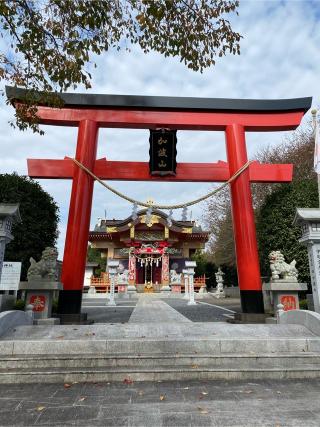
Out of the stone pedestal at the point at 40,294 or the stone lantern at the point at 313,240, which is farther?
the stone pedestal at the point at 40,294

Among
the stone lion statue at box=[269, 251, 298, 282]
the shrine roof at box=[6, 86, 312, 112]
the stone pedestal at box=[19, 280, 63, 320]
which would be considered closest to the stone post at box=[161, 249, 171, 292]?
the stone lion statue at box=[269, 251, 298, 282]

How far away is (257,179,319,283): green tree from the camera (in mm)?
9820

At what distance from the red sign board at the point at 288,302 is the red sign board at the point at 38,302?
5700 millimetres

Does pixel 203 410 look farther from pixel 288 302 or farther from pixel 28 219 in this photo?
pixel 28 219

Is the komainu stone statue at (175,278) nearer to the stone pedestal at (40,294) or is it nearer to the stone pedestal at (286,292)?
the stone pedestal at (286,292)

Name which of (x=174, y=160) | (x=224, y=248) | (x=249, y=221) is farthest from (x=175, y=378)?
(x=224, y=248)

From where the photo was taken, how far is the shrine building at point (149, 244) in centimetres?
2736

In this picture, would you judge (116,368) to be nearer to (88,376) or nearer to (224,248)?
(88,376)

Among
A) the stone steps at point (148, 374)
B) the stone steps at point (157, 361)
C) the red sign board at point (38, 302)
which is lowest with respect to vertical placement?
the stone steps at point (148, 374)

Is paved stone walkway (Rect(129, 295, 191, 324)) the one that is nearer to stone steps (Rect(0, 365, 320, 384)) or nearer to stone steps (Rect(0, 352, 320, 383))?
stone steps (Rect(0, 352, 320, 383))

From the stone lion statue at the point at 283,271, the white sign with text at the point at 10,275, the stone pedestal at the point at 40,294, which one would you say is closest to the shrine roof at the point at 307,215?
the stone lion statue at the point at 283,271

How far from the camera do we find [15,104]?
299 inches

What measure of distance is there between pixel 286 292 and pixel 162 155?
4826mm

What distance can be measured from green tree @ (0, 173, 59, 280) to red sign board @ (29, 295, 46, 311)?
3778 mm
